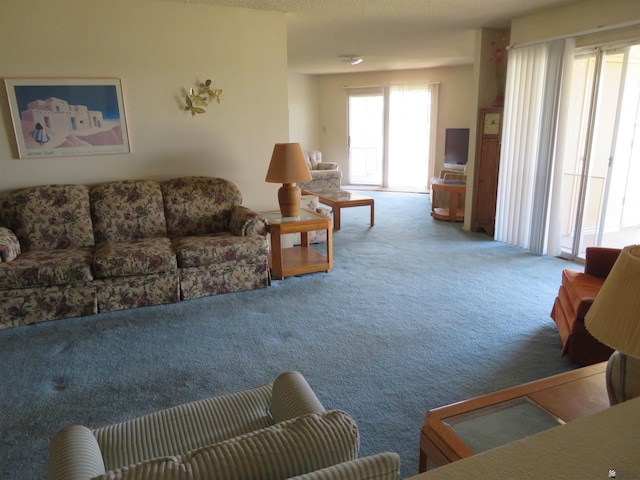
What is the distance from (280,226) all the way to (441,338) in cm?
172

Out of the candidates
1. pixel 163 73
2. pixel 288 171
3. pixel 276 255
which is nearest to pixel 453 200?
pixel 288 171

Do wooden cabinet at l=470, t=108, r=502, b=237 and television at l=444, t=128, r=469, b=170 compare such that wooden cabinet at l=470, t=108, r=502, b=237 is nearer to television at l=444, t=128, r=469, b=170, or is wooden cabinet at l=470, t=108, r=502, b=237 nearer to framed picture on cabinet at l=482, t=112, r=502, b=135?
framed picture on cabinet at l=482, t=112, r=502, b=135

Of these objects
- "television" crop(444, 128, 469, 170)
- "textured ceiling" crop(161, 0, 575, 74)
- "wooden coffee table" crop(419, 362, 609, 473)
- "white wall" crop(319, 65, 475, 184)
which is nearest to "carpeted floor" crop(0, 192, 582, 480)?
"wooden coffee table" crop(419, 362, 609, 473)

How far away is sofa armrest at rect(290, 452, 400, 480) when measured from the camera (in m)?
0.91

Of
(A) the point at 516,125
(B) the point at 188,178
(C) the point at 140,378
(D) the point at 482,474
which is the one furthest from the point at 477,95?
(D) the point at 482,474

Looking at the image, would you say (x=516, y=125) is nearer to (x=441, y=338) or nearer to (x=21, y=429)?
(x=441, y=338)

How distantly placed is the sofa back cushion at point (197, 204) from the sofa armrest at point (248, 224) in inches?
9.2

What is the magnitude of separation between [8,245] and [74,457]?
2.72 m

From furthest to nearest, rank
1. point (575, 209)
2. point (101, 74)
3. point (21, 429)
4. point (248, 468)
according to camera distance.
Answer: point (575, 209)
point (101, 74)
point (21, 429)
point (248, 468)

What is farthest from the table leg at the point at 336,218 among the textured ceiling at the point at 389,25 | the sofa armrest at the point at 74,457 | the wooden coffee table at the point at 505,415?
the sofa armrest at the point at 74,457

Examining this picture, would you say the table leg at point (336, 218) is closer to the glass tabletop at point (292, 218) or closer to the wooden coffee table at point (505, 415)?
the glass tabletop at point (292, 218)

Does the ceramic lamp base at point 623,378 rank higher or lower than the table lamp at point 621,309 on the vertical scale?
lower

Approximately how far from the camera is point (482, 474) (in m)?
0.85

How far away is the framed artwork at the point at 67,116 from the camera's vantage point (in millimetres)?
3723
